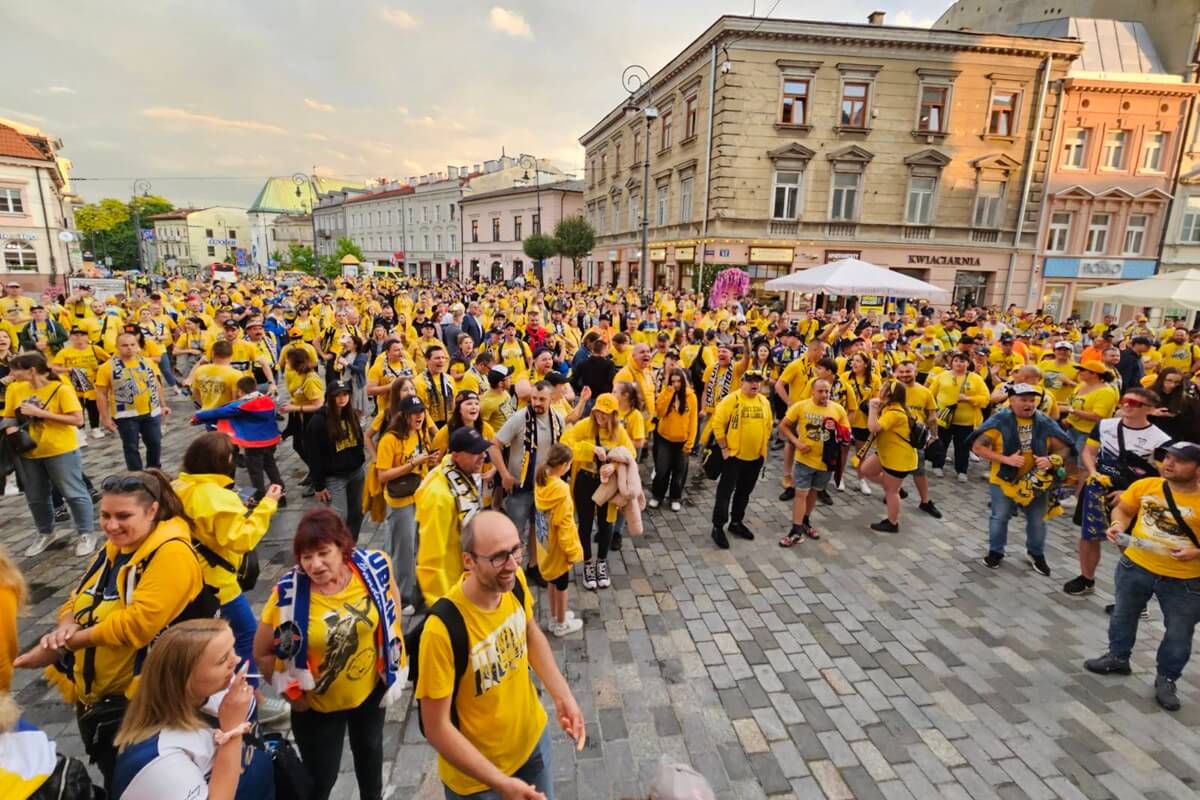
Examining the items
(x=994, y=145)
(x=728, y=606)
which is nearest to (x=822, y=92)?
(x=994, y=145)

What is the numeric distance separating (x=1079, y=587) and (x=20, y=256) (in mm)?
52966

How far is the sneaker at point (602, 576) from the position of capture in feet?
17.3

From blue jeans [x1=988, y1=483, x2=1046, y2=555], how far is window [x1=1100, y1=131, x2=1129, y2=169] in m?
29.3

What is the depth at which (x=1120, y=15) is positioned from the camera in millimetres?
27156

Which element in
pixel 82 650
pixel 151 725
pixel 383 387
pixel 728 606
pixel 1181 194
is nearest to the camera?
pixel 151 725

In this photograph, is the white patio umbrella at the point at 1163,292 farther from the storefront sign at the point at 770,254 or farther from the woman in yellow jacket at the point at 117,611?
the woman in yellow jacket at the point at 117,611

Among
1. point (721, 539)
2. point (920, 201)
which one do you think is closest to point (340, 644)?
point (721, 539)

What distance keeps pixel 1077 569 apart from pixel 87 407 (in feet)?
44.8

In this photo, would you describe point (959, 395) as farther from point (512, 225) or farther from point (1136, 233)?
point (512, 225)

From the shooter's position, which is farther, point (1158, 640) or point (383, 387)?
point (383, 387)

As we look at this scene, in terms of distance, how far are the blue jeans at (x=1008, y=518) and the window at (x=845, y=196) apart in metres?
21.5

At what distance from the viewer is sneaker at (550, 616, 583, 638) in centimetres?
452

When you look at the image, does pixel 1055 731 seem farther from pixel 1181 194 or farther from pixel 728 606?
pixel 1181 194

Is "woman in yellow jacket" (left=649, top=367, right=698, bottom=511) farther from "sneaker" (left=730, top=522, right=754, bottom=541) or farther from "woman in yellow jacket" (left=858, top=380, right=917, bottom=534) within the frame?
"woman in yellow jacket" (left=858, top=380, right=917, bottom=534)
